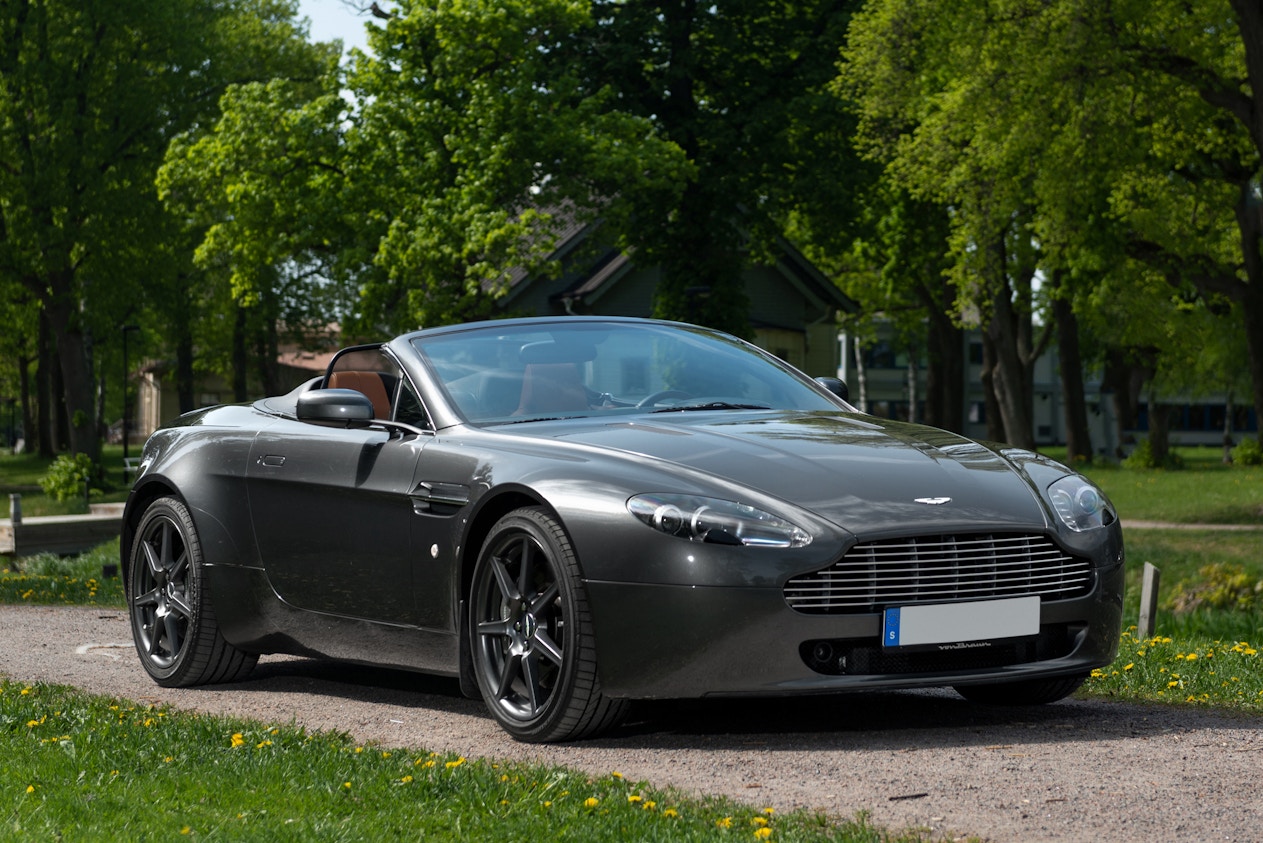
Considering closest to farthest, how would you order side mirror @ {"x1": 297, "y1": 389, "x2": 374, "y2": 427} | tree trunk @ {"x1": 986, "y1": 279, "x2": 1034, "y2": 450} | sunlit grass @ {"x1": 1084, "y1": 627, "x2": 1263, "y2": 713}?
1. side mirror @ {"x1": 297, "y1": 389, "x2": 374, "y2": 427}
2. sunlit grass @ {"x1": 1084, "y1": 627, "x2": 1263, "y2": 713}
3. tree trunk @ {"x1": 986, "y1": 279, "x2": 1034, "y2": 450}

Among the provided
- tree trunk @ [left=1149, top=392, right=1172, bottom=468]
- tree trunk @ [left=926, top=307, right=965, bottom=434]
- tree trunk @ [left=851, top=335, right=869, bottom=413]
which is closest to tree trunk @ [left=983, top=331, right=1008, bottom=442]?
tree trunk @ [left=926, top=307, right=965, bottom=434]

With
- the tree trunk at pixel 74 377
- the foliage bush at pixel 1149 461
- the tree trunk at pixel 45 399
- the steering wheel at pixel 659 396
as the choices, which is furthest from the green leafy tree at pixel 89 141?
the steering wheel at pixel 659 396

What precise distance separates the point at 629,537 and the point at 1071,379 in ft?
139

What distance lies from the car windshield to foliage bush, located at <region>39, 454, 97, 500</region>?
→ 104 feet

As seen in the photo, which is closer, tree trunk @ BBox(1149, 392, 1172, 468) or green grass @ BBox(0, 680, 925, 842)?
green grass @ BBox(0, 680, 925, 842)

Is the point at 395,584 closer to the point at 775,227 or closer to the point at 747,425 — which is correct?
the point at 747,425

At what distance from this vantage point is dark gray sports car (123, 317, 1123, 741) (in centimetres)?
534

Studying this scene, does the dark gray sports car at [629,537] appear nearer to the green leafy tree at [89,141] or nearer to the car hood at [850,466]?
the car hood at [850,466]

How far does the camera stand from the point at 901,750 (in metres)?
5.45

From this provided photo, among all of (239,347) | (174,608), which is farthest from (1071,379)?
(174,608)

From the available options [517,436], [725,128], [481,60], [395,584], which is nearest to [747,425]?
[517,436]

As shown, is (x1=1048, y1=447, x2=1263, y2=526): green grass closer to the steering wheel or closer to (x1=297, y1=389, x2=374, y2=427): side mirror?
the steering wheel

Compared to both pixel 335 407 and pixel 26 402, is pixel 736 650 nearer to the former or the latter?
pixel 335 407

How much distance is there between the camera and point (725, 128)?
3691 centimetres
